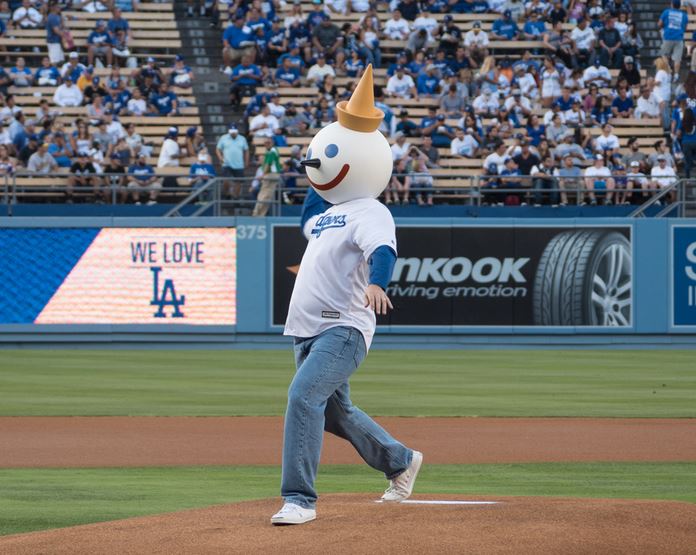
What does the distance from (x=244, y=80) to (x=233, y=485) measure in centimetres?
2124

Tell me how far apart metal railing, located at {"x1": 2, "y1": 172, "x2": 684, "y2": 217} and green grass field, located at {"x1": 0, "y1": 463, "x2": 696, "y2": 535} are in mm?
14696

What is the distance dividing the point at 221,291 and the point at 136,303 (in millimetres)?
1571

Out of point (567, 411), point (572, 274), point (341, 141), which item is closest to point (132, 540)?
point (341, 141)

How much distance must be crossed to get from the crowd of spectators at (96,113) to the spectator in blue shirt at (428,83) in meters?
5.02

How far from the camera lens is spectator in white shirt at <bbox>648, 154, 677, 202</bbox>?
1017 inches

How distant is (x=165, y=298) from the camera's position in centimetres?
2516

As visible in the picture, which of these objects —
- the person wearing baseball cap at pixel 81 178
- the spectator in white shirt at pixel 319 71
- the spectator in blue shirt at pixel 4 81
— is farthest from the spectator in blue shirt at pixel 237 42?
the person wearing baseball cap at pixel 81 178

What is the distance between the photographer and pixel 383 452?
707 centimetres

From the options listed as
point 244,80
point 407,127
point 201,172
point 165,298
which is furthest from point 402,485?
point 244,80

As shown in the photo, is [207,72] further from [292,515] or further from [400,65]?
[292,515]

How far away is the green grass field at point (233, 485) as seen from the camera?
26.5 feet

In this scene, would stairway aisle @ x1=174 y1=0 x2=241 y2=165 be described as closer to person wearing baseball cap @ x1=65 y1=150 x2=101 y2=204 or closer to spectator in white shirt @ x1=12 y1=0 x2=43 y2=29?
spectator in white shirt @ x1=12 y1=0 x2=43 y2=29

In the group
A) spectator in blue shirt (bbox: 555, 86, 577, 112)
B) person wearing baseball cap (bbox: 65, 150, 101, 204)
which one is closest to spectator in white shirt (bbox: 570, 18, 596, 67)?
spectator in blue shirt (bbox: 555, 86, 577, 112)

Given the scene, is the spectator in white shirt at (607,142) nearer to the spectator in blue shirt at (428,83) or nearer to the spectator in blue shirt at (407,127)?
the spectator in blue shirt at (407,127)
